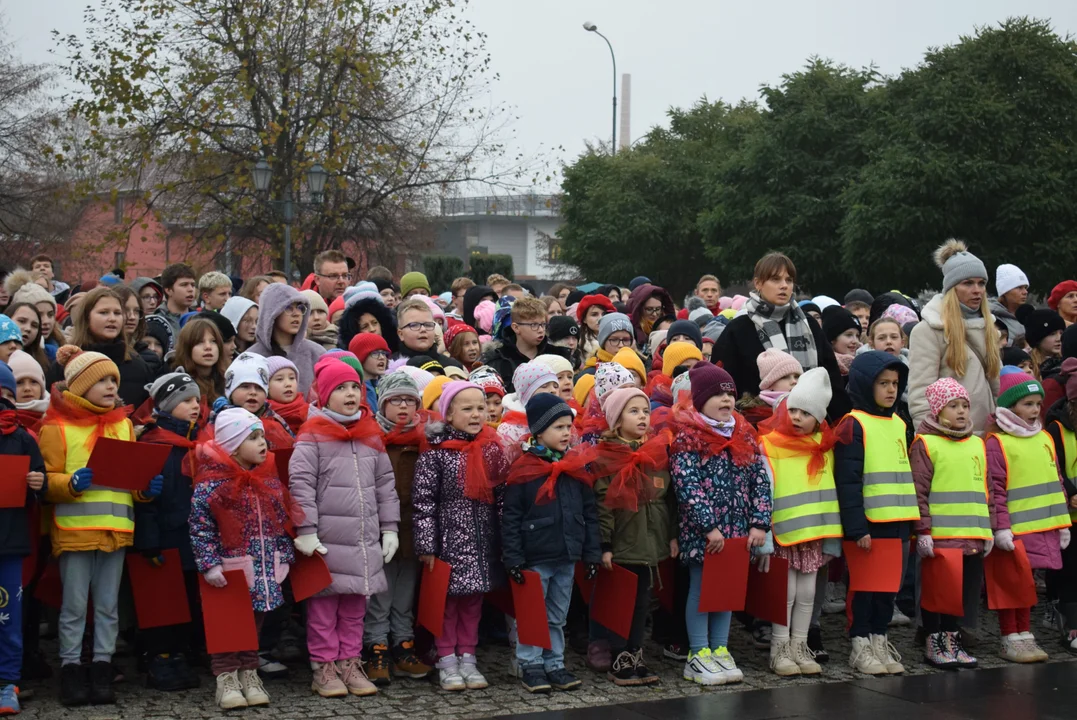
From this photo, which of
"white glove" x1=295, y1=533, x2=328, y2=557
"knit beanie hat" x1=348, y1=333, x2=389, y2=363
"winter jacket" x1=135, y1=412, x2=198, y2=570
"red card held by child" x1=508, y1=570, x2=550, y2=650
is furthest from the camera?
"knit beanie hat" x1=348, y1=333, x2=389, y2=363

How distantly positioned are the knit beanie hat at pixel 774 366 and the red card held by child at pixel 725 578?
1.07 meters

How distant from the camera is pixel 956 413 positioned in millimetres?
7738

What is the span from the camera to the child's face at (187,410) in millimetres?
6926

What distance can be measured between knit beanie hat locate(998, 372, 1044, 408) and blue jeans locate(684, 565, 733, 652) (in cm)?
239

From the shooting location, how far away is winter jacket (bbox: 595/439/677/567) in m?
7.13

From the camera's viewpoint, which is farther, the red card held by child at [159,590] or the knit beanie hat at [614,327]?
the knit beanie hat at [614,327]

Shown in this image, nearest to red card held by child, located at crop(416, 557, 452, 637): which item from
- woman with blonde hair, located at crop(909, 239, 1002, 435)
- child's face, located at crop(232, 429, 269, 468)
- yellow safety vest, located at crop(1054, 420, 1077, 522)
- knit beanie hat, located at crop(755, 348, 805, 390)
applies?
child's face, located at crop(232, 429, 269, 468)

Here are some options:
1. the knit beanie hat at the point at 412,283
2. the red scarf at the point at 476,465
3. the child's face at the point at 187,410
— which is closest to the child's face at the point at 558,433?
the red scarf at the point at 476,465

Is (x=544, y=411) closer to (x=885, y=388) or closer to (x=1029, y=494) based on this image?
(x=885, y=388)

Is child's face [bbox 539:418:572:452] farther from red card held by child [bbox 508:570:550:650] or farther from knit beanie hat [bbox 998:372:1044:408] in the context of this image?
knit beanie hat [bbox 998:372:1044:408]

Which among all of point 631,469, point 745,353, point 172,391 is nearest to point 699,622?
point 631,469

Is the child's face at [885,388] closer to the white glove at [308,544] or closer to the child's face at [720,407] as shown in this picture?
the child's face at [720,407]

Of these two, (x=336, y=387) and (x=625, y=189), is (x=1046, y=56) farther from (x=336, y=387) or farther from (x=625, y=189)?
(x=336, y=387)

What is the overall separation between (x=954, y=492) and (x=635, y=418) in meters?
2.11
